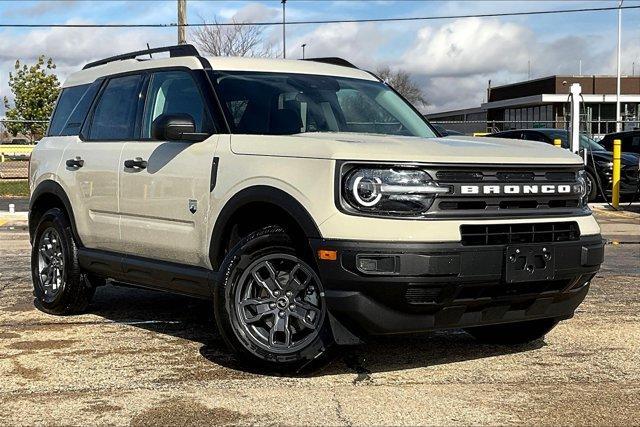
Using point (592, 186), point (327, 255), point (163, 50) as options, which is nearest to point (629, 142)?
point (592, 186)

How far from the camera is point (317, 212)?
471 cm

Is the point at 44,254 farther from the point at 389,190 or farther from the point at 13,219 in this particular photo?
the point at 13,219

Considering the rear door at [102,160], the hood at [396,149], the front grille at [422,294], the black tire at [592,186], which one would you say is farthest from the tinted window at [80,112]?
the black tire at [592,186]

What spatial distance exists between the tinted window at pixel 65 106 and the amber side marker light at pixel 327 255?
3.40 metres

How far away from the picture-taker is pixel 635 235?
555 inches

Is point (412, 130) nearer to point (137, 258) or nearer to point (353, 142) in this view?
point (353, 142)

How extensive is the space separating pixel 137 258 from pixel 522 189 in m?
2.68

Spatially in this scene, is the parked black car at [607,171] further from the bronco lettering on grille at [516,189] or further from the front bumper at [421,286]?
the front bumper at [421,286]

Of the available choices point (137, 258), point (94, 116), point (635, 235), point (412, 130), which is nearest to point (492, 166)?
point (412, 130)

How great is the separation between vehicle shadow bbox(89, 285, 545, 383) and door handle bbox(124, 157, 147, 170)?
3.92 feet

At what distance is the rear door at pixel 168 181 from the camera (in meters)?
5.56

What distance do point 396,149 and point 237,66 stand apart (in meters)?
1.75

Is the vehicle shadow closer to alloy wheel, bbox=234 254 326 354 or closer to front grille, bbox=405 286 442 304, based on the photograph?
alloy wheel, bbox=234 254 326 354

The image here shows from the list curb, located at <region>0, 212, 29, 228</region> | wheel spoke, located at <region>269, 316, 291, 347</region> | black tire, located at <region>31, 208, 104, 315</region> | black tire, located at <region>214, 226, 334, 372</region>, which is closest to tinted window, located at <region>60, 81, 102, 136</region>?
black tire, located at <region>31, 208, 104, 315</region>
